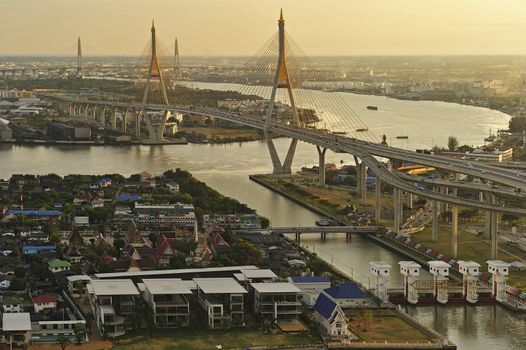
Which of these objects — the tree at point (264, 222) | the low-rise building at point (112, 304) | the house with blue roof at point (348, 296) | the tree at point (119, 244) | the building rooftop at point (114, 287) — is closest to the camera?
the low-rise building at point (112, 304)

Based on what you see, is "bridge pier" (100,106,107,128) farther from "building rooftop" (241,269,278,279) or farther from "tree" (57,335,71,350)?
"tree" (57,335,71,350)

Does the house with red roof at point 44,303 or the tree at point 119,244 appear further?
the tree at point 119,244

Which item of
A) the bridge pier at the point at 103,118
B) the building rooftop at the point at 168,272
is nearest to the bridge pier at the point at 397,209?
the building rooftop at the point at 168,272

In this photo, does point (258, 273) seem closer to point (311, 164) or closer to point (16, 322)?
point (16, 322)

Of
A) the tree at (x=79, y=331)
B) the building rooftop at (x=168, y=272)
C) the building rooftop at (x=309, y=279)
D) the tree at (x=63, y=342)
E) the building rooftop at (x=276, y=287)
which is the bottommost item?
the tree at (x=63, y=342)

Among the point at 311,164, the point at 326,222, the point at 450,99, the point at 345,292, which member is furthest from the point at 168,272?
the point at 450,99

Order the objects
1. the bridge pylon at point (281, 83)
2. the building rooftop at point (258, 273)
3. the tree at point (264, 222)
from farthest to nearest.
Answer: the bridge pylon at point (281, 83)
the tree at point (264, 222)
the building rooftop at point (258, 273)

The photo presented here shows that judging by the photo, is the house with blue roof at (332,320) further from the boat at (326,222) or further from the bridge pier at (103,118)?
the bridge pier at (103,118)

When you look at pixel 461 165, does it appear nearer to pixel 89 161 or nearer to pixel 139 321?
pixel 139 321
